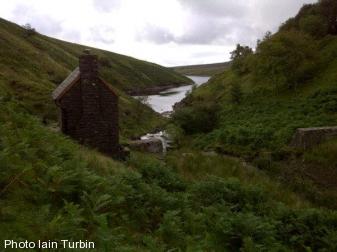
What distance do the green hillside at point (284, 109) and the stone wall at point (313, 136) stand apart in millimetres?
888

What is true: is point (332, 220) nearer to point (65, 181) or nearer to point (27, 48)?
point (65, 181)

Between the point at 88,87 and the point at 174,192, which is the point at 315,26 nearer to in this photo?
the point at 88,87

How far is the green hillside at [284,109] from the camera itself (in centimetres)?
2828

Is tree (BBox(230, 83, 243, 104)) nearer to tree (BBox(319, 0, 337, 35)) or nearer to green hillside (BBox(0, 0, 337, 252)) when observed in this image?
green hillside (BBox(0, 0, 337, 252))

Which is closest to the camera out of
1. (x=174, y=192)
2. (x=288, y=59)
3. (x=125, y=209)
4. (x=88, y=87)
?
(x=125, y=209)

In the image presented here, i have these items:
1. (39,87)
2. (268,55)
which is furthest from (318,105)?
(39,87)

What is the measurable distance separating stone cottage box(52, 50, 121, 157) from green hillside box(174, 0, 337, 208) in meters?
9.96

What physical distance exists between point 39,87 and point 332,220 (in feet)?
130

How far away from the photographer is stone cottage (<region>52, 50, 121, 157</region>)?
795 inches

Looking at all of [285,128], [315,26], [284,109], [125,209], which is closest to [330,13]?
[315,26]

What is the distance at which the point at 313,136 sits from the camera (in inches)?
1241

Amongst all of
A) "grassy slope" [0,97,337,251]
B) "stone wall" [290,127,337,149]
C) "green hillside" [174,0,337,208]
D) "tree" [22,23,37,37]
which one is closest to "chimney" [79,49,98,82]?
"grassy slope" [0,97,337,251]

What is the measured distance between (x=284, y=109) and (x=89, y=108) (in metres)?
24.8

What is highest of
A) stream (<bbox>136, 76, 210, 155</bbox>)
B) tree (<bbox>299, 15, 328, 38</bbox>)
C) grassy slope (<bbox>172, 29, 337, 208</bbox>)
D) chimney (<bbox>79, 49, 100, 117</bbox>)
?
tree (<bbox>299, 15, 328, 38</bbox>)
